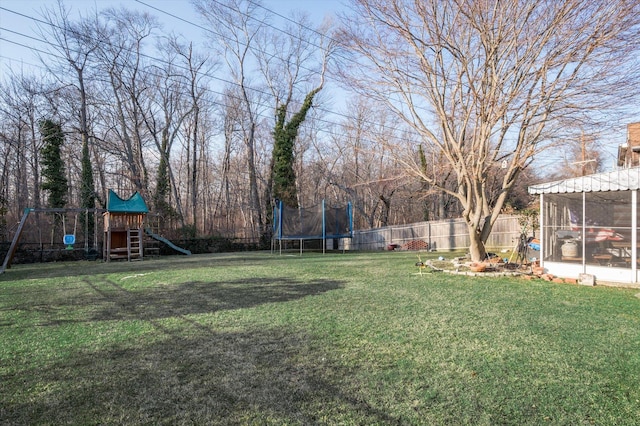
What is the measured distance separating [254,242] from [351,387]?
19887mm

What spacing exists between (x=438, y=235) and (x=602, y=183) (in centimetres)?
1172

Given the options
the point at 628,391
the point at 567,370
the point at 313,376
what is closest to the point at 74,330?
the point at 313,376

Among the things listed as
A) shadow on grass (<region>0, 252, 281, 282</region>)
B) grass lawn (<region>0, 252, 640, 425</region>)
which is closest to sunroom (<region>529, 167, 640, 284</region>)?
grass lawn (<region>0, 252, 640, 425</region>)

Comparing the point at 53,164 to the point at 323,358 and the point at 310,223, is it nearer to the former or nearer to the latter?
the point at 310,223

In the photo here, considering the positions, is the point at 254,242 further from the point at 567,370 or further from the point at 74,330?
the point at 567,370

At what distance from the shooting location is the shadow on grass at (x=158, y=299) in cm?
526

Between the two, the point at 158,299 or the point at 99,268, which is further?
the point at 99,268

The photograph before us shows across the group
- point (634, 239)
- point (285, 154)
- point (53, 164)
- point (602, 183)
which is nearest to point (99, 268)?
point (53, 164)

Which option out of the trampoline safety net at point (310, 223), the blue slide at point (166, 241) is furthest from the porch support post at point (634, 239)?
the blue slide at point (166, 241)

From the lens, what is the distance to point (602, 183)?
24.3ft

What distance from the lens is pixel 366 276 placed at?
28.0 ft

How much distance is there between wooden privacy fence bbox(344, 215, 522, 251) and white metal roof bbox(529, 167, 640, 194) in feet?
22.1

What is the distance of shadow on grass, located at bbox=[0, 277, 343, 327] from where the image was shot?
5.26 meters

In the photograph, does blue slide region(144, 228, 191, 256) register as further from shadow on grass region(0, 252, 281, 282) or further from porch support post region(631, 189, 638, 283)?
porch support post region(631, 189, 638, 283)
